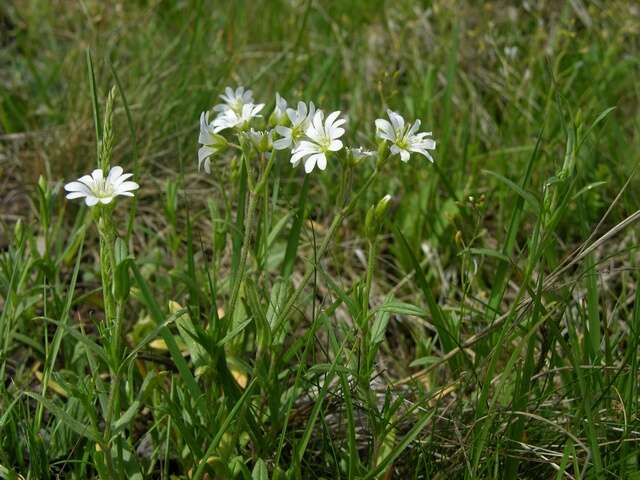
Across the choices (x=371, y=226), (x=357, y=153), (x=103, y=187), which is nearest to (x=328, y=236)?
(x=371, y=226)

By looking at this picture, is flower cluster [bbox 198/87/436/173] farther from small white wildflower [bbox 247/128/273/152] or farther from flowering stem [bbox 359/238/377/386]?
flowering stem [bbox 359/238/377/386]

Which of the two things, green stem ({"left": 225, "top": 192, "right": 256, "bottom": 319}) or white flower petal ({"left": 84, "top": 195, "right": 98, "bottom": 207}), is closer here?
white flower petal ({"left": 84, "top": 195, "right": 98, "bottom": 207})

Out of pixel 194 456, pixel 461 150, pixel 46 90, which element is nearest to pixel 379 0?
pixel 461 150

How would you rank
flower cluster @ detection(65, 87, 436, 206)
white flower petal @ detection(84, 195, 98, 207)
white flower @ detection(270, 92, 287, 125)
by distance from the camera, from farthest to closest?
white flower @ detection(270, 92, 287, 125), flower cluster @ detection(65, 87, 436, 206), white flower petal @ detection(84, 195, 98, 207)

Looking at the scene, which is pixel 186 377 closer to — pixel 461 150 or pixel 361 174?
pixel 361 174

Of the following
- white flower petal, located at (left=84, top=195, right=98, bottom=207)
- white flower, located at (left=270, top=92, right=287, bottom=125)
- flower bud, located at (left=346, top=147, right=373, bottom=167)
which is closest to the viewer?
white flower petal, located at (left=84, top=195, right=98, bottom=207)

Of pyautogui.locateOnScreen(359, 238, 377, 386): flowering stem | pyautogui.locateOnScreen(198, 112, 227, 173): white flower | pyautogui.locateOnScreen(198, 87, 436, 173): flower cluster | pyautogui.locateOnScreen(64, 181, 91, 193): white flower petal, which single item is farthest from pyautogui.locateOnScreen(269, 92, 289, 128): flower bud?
pyautogui.locateOnScreen(64, 181, 91, 193): white flower petal
